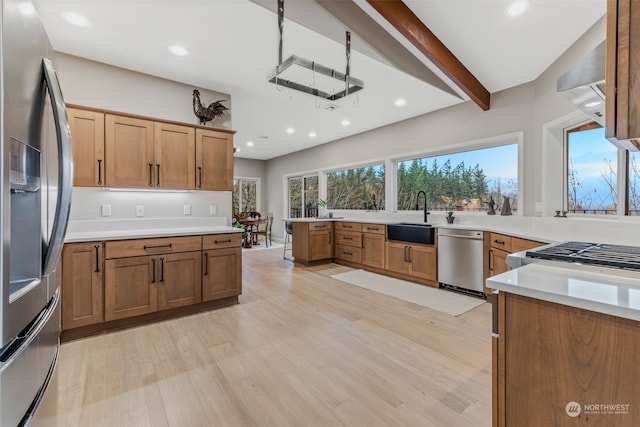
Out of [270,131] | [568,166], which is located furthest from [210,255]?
[568,166]

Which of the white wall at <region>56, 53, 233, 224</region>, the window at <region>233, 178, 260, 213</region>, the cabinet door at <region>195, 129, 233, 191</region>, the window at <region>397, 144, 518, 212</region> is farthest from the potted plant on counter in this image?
the cabinet door at <region>195, 129, 233, 191</region>

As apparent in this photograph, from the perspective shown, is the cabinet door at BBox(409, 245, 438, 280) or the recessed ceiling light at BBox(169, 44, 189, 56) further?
the cabinet door at BBox(409, 245, 438, 280)

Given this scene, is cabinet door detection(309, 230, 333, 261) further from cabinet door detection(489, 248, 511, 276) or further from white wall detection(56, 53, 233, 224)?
cabinet door detection(489, 248, 511, 276)

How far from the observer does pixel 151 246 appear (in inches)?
108

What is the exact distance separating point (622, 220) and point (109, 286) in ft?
14.5

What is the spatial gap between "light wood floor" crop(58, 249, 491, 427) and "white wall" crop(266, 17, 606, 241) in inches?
75.2

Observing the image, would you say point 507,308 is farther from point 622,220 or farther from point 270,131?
point 270,131

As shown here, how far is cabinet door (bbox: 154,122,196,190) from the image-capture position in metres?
3.04

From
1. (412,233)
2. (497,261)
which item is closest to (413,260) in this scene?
(412,233)

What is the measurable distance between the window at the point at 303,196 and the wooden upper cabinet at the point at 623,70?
649 centimetres

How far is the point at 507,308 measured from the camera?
3.43ft

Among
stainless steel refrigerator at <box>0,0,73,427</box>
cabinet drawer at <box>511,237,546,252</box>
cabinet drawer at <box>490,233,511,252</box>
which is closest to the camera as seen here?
stainless steel refrigerator at <box>0,0,73,427</box>

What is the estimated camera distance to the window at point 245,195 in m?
9.00

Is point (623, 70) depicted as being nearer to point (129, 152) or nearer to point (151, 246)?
point (151, 246)
